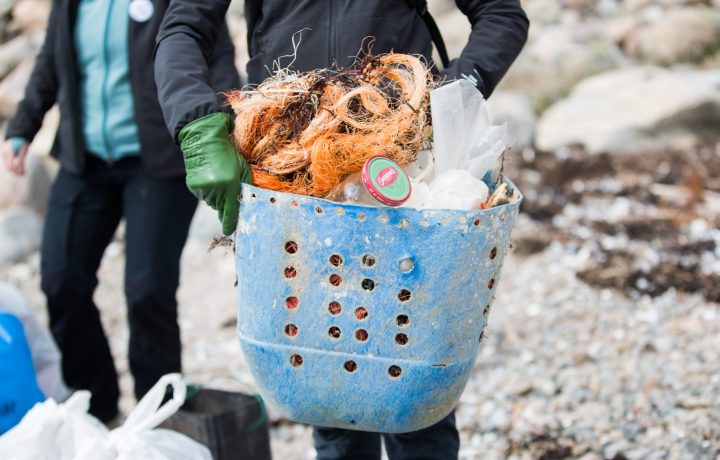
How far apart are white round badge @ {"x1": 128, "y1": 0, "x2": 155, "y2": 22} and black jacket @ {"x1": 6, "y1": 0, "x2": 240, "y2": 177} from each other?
0.06 ft

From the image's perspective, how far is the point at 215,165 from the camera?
5.88 ft

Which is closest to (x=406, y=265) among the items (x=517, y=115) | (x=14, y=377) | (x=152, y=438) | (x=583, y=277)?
(x=152, y=438)

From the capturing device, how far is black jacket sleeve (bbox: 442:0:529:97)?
2.12 meters

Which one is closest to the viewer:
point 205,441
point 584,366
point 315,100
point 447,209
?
point 447,209

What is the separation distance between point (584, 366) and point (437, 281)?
8.07 ft

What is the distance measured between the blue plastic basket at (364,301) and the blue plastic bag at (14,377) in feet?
3.44

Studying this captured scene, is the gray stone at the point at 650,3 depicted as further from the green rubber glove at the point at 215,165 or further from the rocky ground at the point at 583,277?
the green rubber glove at the point at 215,165

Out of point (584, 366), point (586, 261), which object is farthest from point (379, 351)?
point (586, 261)

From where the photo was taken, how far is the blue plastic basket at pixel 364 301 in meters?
1.80

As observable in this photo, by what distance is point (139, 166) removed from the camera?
3240 mm

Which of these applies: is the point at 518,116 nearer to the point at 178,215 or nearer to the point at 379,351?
the point at 178,215

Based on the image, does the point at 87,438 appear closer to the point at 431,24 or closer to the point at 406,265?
the point at 406,265

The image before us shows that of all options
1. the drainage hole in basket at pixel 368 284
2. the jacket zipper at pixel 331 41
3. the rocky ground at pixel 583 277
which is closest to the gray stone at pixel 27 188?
the rocky ground at pixel 583 277

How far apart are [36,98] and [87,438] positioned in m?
1.64
